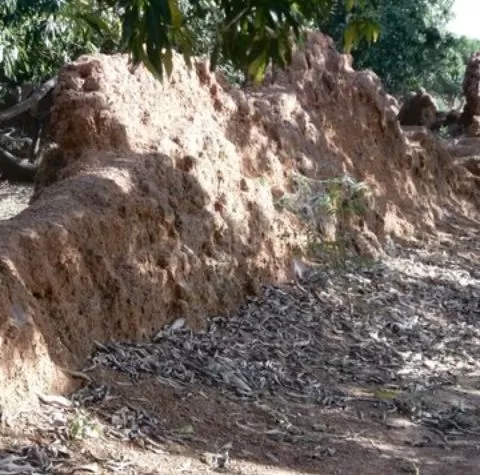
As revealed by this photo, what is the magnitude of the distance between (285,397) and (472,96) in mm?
10030

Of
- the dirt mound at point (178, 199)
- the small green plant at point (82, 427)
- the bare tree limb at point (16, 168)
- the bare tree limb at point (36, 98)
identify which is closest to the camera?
the small green plant at point (82, 427)

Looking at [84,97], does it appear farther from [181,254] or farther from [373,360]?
[373,360]

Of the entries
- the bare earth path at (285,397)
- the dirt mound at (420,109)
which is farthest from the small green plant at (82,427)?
the dirt mound at (420,109)

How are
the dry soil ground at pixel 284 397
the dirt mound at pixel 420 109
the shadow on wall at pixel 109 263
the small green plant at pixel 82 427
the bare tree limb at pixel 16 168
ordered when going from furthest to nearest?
1. the bare tree limb at pixel 16 168
2. the dirt mound at pixel 420 109
3. the shadow on wall at pixel 109 263
4. the dry soil ground at pixel 284 397
5. the small green plant at pixel 82 427

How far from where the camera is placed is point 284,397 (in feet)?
19.7

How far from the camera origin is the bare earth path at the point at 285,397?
4574 millimetres

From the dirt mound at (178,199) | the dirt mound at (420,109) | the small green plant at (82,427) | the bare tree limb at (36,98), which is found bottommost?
the small green plant at (82,427)

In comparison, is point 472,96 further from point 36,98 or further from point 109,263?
point 109,263

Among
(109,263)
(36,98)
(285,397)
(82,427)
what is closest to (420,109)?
(36,98)

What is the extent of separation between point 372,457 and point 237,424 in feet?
2.36

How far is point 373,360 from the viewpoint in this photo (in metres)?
7.15

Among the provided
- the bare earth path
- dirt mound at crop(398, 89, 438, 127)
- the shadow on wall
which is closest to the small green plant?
the bare earth path

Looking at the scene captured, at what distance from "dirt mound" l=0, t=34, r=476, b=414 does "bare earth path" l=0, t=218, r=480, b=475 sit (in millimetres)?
230

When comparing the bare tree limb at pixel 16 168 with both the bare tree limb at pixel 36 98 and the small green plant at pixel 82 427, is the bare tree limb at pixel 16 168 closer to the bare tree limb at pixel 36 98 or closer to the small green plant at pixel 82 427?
the bare tree limb at pixel 36 98
